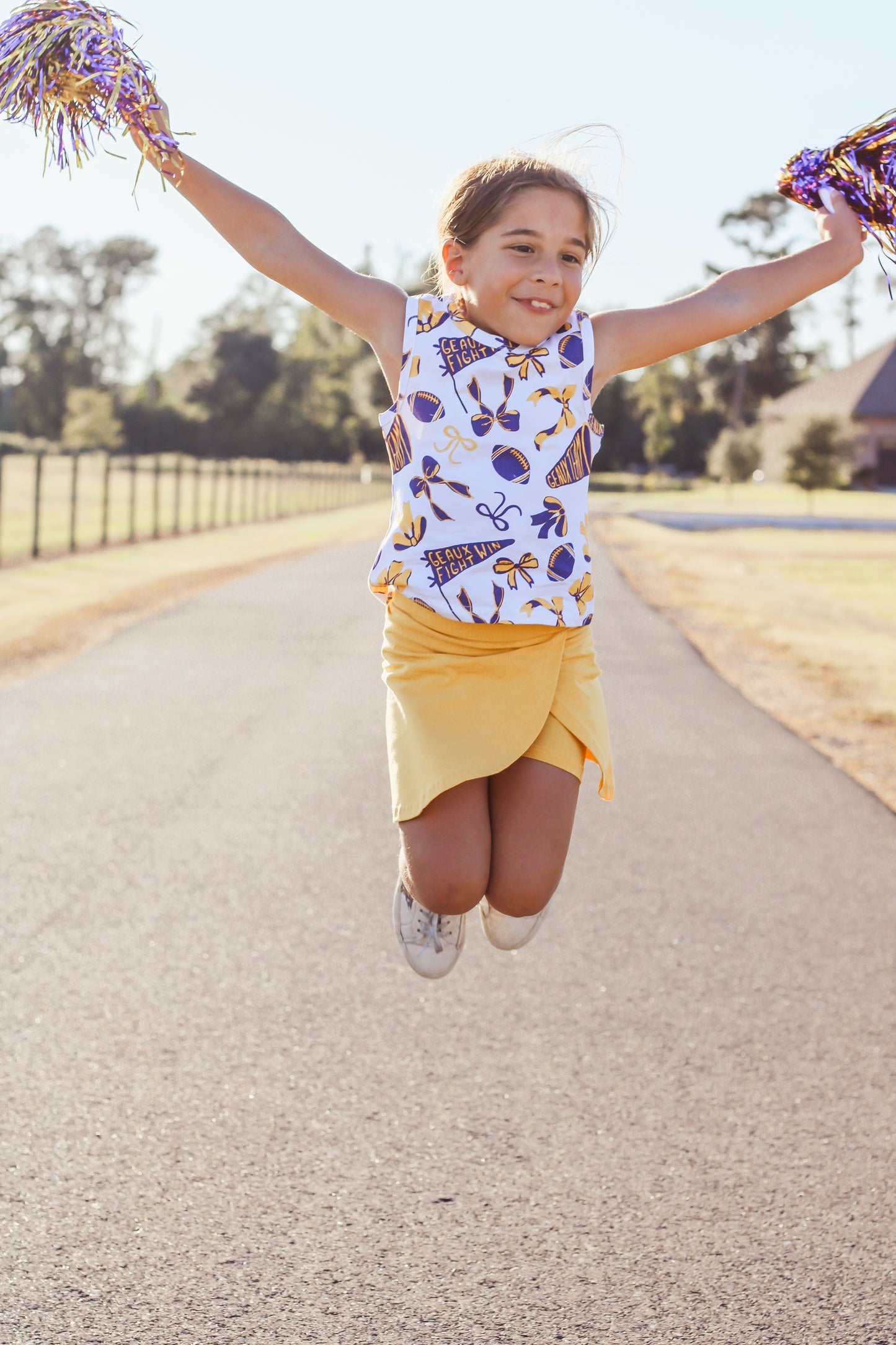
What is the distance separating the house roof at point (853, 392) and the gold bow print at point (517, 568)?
211 ft

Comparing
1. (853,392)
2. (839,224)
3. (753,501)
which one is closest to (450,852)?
(839,224)

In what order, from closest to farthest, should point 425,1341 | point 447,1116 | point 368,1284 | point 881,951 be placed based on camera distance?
point 425,1341, point 368,1284, point 447,1116, point 881,951

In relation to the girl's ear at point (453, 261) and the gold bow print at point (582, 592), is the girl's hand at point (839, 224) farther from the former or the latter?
the gold bow print at point (582, 592)

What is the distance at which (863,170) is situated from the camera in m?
3.57

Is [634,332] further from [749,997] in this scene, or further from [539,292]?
[749,997]

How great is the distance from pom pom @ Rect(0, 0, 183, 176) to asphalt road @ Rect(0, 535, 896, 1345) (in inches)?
95.4

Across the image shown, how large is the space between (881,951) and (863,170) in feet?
9.70

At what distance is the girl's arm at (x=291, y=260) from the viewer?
324 cm

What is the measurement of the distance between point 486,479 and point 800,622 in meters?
15.1

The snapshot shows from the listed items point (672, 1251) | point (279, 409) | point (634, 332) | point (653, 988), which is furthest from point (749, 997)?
point (279, 409)

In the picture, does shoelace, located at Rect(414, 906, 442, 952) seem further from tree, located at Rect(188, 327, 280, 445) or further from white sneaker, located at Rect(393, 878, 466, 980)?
tree, located at Rect(188, 327, 280, 445)

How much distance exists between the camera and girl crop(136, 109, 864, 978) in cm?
315

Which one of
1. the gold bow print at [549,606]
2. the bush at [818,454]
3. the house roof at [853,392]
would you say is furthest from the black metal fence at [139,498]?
the house roof at [853,392]

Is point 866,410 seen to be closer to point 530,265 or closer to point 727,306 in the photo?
point 727,306
